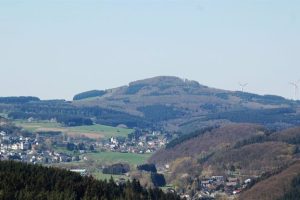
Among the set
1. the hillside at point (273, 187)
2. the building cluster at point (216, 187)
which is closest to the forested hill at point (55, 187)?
the hillside at point (273, 187)

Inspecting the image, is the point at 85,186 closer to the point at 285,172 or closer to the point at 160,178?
the point at 285,172

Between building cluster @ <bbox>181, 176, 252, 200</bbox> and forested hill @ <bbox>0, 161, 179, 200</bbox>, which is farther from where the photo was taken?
building cluster @ <bbox>181, 176, 252, 200</bbox>

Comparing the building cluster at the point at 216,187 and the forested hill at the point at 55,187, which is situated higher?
the forested hill at the point at 55,187

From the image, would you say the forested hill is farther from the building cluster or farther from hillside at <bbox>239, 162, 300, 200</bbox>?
the building cluster

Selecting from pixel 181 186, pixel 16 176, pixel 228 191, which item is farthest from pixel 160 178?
pixel 16 176

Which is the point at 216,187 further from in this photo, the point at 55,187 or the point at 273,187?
the point at 55,187

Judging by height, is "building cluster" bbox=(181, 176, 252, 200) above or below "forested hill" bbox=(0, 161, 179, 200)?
below

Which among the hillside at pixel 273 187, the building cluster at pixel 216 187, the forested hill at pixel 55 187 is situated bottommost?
the building cluster at pixel 216 187

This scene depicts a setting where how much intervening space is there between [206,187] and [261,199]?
3674 centimetres

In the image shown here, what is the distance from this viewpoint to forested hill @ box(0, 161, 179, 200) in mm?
95312

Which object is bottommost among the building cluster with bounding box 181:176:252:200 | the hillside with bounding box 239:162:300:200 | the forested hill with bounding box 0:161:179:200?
the building cluster with bounding box 181:176:252:200

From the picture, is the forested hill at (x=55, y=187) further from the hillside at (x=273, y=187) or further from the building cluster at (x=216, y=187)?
the building cluster at (x=216, y=187)

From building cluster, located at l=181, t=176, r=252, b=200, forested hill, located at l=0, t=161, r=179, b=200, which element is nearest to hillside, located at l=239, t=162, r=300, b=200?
building cluster, located at l=181, t=176, r=252, b=200

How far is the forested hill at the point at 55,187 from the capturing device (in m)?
95.3
